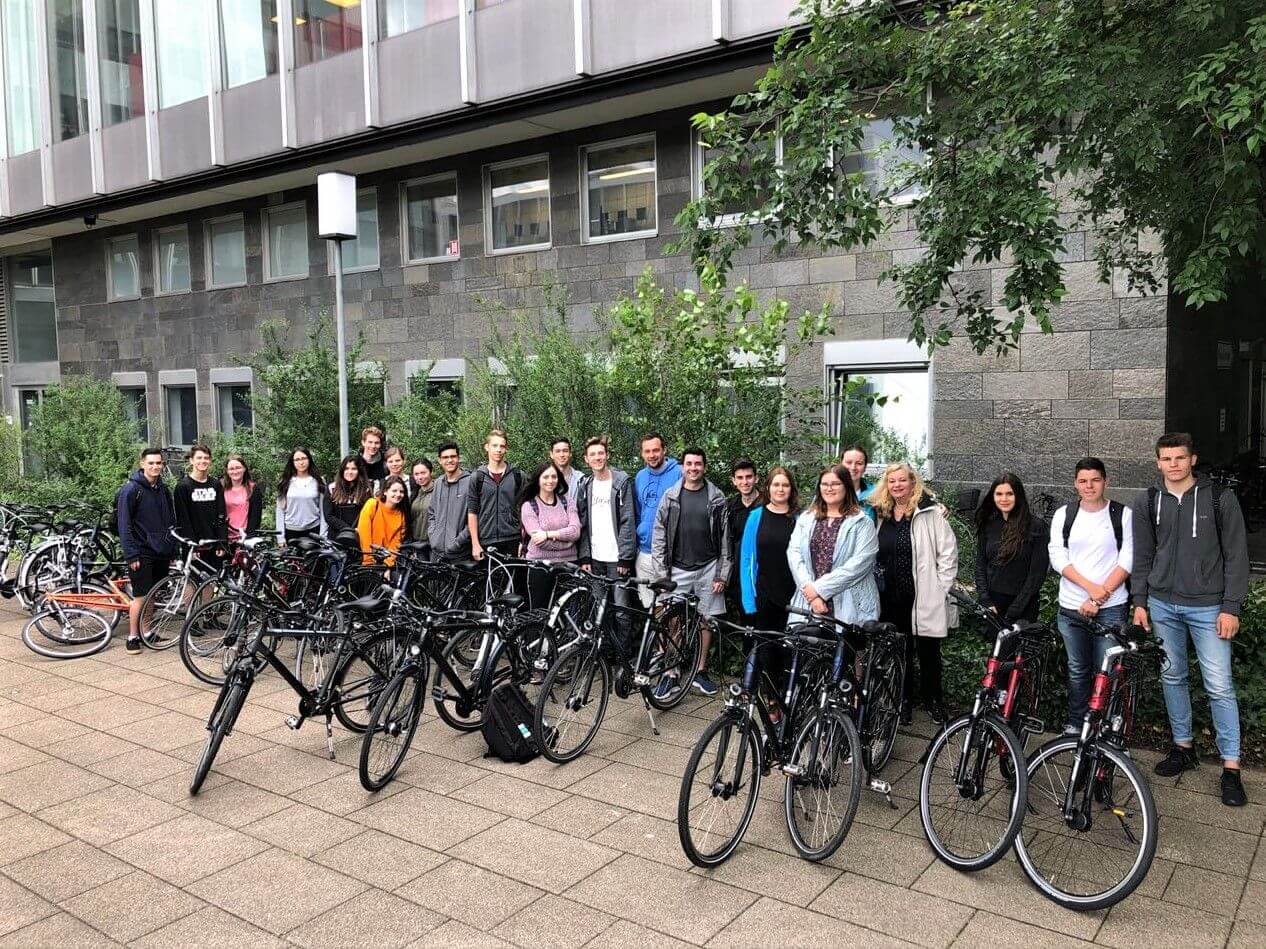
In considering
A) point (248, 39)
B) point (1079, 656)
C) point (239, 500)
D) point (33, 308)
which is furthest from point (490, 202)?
point (33, 308)

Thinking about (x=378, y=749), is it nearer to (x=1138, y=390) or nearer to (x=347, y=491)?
(x=347, y=491)

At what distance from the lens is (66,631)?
9.02m

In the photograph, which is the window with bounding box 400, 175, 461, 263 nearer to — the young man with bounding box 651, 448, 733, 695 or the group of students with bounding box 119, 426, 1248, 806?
the group of students with bounding box 119, 426, 1248, 806

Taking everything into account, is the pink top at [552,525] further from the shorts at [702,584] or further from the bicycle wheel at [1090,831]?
the bicycle wheel at [1090,831]

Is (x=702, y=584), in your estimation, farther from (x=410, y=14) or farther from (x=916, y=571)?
(x=410, y=14)

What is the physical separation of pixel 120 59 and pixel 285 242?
5560 mm

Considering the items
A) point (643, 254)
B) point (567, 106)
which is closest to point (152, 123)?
point (567, 106)

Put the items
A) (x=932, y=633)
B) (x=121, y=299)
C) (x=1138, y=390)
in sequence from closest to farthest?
(x=932, y=633)
(x=1138, y=390)
(x=121, y=299)

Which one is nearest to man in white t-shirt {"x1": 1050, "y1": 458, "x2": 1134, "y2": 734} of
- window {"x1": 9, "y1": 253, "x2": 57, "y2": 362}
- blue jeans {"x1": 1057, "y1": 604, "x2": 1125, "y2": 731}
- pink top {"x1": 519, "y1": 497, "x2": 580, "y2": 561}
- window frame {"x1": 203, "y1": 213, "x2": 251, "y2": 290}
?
blue jeans {"x1": 1057, "y1": 604, "x2": 1125, "y2": 731}

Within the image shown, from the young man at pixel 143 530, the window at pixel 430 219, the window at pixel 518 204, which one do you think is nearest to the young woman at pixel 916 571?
the young man at pixel 143 530

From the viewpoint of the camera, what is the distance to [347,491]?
9312 millimetres

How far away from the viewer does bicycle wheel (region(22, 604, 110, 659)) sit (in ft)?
29.3

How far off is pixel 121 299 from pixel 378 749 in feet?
61.3

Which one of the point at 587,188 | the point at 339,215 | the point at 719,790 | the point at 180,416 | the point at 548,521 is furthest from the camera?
the point at 180,416
